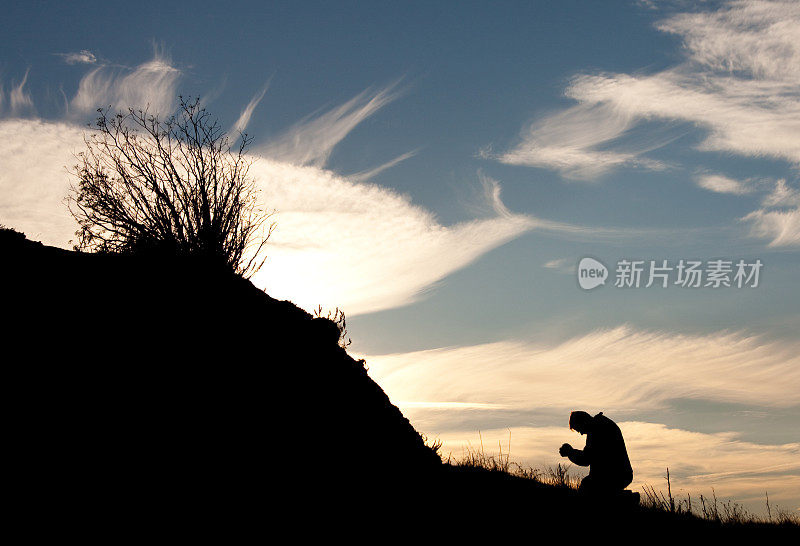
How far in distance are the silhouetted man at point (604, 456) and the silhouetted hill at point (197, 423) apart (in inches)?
25.7

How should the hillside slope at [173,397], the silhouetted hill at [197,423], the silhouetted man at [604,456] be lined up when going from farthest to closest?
the silhouetted man at [604,456], the hillside slope at [173,397], the silhouetted hill at [197,423]

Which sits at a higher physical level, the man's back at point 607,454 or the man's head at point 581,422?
the man's head at point 581,422

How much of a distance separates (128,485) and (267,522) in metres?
1.68

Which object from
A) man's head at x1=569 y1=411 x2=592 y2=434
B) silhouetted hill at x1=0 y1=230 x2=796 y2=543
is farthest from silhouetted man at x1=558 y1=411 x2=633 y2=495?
silhouetted hill at x1=0 y1=230 x2=796 y2=543

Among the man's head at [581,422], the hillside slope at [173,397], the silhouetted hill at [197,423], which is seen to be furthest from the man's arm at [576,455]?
the hillside slope at [173,397]

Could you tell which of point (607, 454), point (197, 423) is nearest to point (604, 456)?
point (607, 454)

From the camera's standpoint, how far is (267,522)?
8148mm

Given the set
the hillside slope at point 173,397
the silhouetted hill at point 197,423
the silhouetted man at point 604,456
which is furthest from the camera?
the silhouetted man at point 604,456

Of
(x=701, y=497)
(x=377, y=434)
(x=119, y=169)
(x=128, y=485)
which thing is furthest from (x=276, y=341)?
(x=701, y=497)

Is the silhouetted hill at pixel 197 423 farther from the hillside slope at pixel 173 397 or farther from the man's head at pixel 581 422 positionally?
the man's head at pixel 581 422

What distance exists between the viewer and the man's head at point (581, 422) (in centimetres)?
1088

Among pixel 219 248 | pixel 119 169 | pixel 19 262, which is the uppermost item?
pixel 119 169

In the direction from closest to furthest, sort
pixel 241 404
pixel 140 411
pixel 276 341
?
pixel 140 411, pixel 241 404, pixel 276 341

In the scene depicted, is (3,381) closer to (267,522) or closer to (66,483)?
(66,483)
